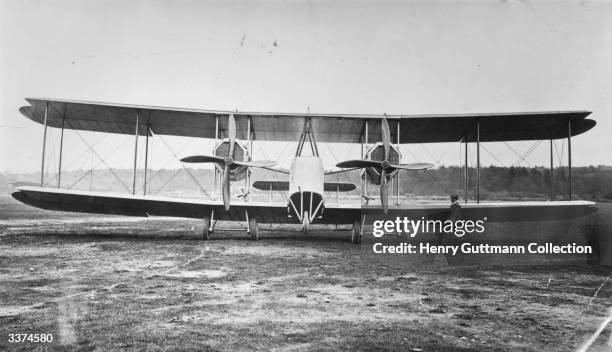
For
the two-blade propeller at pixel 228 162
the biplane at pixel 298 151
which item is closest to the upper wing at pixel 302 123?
the biplane at pixel 298 151

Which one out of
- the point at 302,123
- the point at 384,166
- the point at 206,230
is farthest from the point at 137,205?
the point at 384,166

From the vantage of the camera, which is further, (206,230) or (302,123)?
(302,123)

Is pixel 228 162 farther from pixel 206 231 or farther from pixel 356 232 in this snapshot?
pixel 356 232

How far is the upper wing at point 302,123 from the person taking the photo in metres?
10.3

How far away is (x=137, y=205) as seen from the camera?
10.9 m

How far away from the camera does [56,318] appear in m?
3.86

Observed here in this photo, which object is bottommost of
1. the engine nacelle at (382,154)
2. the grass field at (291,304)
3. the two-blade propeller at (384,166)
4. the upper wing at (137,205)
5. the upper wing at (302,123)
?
the grass field at (291,304)

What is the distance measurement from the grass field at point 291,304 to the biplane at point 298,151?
247 centimetres

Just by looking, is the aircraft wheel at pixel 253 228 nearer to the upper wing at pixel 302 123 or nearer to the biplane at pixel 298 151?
the biplane at pixel 298 151

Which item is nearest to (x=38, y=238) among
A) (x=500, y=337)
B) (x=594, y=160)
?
(x=500, y=337)

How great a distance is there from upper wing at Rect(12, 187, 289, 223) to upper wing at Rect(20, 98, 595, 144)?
2.31 m

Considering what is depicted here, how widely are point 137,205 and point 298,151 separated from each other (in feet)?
15.5

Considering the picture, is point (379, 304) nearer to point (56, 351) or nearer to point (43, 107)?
point (56, 351)

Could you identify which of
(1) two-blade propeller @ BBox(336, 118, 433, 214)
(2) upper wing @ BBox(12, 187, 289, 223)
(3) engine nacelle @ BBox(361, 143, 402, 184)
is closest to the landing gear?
(2) upper wing @ BBox(12, 187, 289, 223)
